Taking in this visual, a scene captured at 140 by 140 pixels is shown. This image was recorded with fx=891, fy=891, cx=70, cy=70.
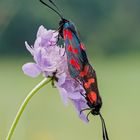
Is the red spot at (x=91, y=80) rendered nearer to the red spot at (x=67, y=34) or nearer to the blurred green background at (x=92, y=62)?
the red spot at (x=67, y=34)

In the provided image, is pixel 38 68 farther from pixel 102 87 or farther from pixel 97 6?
pixel 97 6

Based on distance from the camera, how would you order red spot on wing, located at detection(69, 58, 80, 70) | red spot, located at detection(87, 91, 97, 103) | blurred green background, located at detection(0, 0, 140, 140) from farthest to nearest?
blurred green background, located at detection(0, 0, 140, 140)
red spot on wing, located at detection(69, 58, 80, 70)
red spot, located at detection(87, 91, 97, 103)

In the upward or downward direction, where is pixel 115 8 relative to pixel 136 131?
upward

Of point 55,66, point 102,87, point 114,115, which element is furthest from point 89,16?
point 55,66

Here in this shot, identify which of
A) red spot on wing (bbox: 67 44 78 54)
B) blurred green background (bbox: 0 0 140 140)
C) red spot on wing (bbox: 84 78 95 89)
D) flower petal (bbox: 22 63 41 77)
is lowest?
red spot on wing (bbox: 84 78 95 89)

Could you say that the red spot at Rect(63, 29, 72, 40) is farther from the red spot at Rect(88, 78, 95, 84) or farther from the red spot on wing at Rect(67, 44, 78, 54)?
the red spot at Rect(88, 78, 95, 84)

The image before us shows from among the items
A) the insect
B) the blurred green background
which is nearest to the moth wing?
the insect
